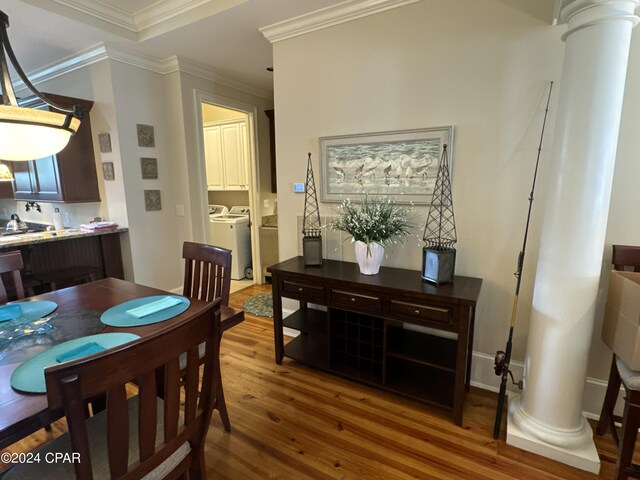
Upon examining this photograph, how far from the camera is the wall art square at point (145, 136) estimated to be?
329cm

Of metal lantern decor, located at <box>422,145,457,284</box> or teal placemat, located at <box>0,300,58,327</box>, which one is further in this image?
metal lantern decor, located at <box>422,145,457,284</box>

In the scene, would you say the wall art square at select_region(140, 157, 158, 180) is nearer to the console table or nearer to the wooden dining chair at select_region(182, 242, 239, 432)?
the wooden dining chair at select_region(182, 242, 239, 432)

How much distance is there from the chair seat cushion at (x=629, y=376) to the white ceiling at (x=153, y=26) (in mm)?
2728

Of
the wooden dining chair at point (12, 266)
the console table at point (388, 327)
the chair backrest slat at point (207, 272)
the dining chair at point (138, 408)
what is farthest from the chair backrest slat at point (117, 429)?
the wooden dining chair at point (12, 266)

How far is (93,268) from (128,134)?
1353mm

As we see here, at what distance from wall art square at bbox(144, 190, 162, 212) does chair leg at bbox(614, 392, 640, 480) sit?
12.7ft

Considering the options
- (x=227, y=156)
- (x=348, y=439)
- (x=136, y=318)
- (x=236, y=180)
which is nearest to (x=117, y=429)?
(x=136, y=318)

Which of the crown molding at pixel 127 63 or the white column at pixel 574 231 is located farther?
the crown molding at pixel 127 63

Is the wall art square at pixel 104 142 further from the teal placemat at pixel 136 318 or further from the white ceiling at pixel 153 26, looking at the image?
the teal placemat at pixel 136 318

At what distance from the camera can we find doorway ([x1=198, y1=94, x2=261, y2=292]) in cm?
423

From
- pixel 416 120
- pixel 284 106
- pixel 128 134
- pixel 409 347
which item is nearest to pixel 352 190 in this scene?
pixel 416 120

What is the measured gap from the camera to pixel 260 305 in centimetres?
366

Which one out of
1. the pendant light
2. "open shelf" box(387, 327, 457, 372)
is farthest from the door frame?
"open shelf" box(387, 327, 457, 372)

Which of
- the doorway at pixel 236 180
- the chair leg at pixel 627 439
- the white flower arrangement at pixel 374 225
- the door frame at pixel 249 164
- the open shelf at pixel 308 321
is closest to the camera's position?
the chair leg at pixel 627 439
